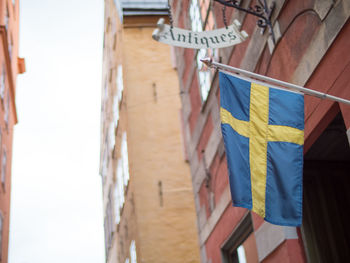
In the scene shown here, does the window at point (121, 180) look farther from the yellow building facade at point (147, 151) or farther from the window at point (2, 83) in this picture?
the window at point (2, 83)

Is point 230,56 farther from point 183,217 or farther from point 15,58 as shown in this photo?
point 15,58

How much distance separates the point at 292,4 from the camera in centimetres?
657

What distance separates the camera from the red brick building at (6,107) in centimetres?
2184

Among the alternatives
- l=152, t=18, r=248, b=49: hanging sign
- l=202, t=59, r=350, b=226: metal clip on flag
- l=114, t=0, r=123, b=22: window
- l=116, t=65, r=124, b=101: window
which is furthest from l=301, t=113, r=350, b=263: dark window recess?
l=114, t=0, r=123, b=22: window

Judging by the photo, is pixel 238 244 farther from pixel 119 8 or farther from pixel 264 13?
pixel 119 8

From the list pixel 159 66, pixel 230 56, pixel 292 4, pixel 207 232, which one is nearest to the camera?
pixel 292 4

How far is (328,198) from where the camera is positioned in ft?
26.5

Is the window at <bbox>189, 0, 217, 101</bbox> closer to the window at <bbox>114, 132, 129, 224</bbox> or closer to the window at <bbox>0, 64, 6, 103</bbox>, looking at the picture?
the window at <bbox>114, 132, 129, 224</bbox>

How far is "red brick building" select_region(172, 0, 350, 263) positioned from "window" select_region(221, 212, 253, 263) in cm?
2

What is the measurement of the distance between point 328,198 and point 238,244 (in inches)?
86.1

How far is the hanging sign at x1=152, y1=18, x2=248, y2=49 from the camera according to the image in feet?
20.7

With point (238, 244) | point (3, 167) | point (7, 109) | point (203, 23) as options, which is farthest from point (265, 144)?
point (7, 109)

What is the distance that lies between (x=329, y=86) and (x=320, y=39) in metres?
0.53

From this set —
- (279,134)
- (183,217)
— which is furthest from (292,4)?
(183,217)
